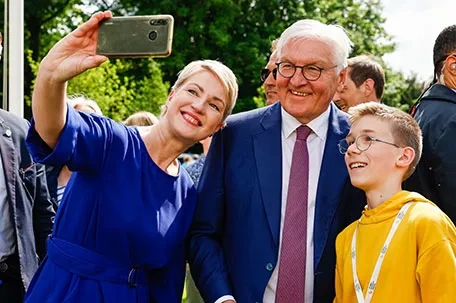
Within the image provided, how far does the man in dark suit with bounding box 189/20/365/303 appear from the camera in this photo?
3.10 metres

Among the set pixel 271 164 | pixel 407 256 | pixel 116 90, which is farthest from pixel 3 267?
pixel 116 90

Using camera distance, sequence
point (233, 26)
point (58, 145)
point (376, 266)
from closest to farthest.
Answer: point (58, 145), point (376, 266), point (233, 26)

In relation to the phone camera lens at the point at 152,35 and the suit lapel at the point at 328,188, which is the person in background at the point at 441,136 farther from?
the phone camera lens at the point at 152,35

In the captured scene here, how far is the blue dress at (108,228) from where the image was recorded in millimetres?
2887

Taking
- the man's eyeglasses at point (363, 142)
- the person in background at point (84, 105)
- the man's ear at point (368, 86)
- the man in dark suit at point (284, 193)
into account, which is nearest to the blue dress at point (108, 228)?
the man in dark suit at point (284, 193)

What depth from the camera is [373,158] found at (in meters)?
3.13

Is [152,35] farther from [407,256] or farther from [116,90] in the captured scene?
[116,90]

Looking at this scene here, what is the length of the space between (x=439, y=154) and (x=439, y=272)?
0.95 meters

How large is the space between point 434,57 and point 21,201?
7.75 feet

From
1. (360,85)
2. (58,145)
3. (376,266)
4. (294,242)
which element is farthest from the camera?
(360,85)

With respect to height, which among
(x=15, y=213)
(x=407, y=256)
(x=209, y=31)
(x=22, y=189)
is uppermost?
(x=407, y=256)

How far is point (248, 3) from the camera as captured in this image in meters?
30.9

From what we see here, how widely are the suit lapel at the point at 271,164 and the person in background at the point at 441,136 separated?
0.87m

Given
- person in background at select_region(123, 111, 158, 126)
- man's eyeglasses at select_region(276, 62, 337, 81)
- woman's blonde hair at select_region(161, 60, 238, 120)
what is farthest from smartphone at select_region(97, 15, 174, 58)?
person in background at select_region(123, 111, 158, 126)
